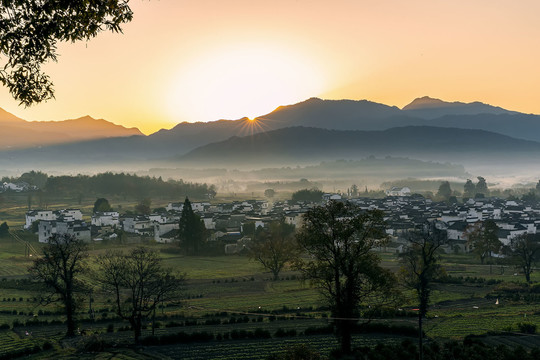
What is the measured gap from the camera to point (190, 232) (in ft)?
247

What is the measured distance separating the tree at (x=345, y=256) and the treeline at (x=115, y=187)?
145582 mm

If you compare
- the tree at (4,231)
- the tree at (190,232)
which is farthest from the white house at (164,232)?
the tree at (4,231)

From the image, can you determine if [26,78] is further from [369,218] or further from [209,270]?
[209,270]

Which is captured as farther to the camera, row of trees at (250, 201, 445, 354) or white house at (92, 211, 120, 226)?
white house at (92, 211, 120, 226)

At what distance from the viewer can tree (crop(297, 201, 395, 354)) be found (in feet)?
84.0

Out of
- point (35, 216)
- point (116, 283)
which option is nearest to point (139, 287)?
point (116, 283)

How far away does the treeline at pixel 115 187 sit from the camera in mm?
159000

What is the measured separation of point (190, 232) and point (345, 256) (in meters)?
52.4

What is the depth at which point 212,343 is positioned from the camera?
97.2 ft

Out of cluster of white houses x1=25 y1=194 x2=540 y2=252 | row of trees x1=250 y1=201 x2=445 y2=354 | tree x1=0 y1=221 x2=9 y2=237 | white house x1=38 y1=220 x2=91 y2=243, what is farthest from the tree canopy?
tree x1=0 y1=221 x2=9 y2=237

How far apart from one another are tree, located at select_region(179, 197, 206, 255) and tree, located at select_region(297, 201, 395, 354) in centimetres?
5033

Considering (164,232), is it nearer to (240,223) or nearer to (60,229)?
(240,223)

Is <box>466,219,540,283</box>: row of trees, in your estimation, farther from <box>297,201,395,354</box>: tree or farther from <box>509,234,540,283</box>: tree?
<box>297,201,395,354</box>: tree

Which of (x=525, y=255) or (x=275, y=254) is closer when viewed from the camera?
(x=525, y=255)
